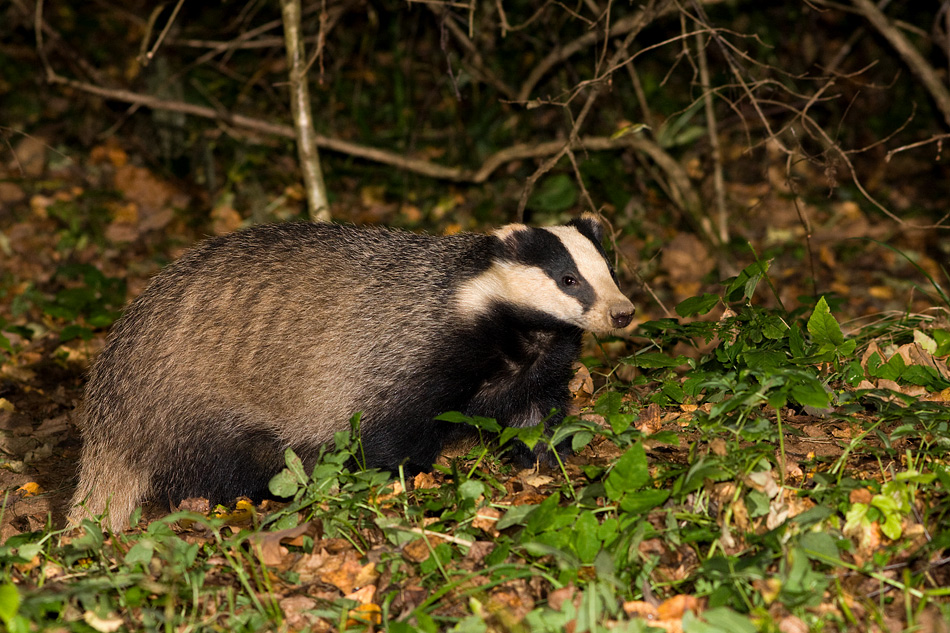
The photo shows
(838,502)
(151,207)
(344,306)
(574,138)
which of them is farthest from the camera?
(151,207)

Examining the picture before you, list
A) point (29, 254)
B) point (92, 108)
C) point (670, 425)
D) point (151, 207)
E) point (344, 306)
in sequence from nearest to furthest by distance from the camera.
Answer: point (670, 425) < point (344, 306) < point (29, 254) < point (151, 207) < point (92, 108)

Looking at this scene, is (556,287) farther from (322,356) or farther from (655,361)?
(322,356)

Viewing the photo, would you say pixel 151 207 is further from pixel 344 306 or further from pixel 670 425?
pixel 670 425

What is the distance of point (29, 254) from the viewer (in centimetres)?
884

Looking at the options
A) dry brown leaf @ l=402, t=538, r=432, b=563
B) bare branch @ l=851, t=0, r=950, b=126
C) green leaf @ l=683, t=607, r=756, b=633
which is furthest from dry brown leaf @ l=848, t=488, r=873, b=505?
bare branch @ l=851, t=0, r=950, b=126

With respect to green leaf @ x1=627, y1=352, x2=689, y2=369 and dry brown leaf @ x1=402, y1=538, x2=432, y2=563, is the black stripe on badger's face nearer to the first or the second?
green leaf @ x1=627, y1=352, x2=689, y2=369

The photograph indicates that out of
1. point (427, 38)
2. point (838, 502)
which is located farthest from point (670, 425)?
point (427, 38)

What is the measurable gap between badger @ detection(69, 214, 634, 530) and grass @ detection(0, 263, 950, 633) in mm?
606

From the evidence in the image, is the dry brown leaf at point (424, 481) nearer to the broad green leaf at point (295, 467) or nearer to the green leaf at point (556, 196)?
the broad green leaf at point (295, 467)

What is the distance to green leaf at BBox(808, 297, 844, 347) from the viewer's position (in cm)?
448

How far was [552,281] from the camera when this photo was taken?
4.58m

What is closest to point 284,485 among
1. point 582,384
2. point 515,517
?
point 515,517

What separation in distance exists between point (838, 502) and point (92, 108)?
32.4 ft

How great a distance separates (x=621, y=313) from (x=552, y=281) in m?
0.44
